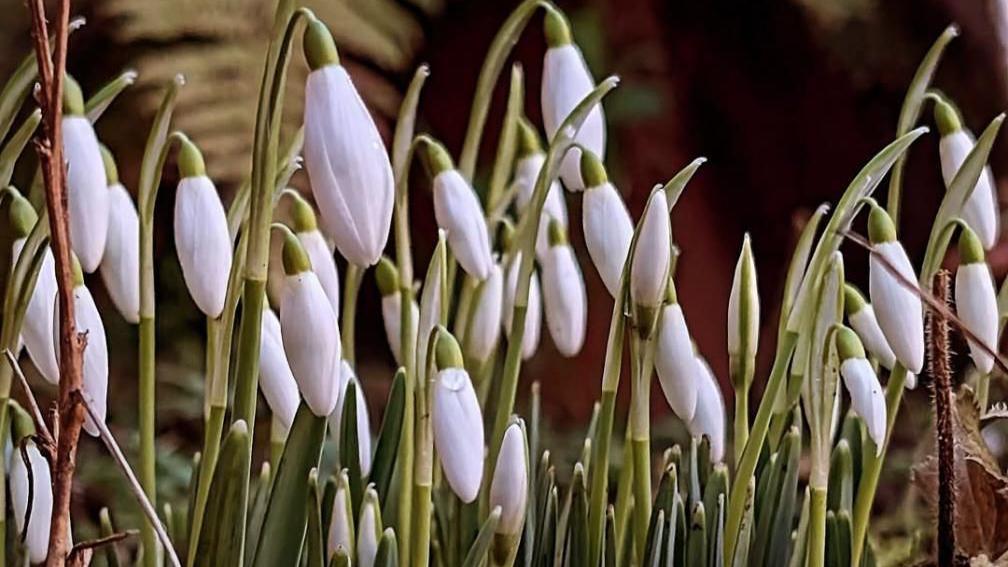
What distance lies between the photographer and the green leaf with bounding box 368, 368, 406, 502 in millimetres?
478

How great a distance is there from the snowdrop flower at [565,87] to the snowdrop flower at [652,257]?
107 millimetres

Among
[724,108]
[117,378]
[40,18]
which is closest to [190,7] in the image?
[117,378]

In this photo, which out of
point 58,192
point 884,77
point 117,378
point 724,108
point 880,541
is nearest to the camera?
point 58,192

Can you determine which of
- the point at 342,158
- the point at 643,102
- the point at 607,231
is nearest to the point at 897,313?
the point at 607,231

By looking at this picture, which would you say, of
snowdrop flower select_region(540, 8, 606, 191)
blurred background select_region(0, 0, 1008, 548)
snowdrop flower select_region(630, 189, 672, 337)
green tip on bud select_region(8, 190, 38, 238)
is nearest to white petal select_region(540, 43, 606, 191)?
snowdrop flower select_region(540, 8, 606, 191)

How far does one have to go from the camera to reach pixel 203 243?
0.42 meters

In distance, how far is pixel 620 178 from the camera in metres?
1.40

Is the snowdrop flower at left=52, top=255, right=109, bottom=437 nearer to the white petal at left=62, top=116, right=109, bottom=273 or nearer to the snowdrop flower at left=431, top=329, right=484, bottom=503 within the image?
the white petal at left=62, top=116, right=109, bottom=273

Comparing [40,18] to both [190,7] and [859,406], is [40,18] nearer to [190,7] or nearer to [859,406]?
[859,406]

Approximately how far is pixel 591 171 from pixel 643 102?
0.96 m

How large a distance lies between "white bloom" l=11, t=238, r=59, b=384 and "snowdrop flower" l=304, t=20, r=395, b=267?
0.13 meters

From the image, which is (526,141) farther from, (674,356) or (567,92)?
(674,356)

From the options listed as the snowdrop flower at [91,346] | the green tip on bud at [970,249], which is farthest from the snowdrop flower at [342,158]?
the green tip on bud at [970,249]

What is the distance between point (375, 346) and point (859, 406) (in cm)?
106
